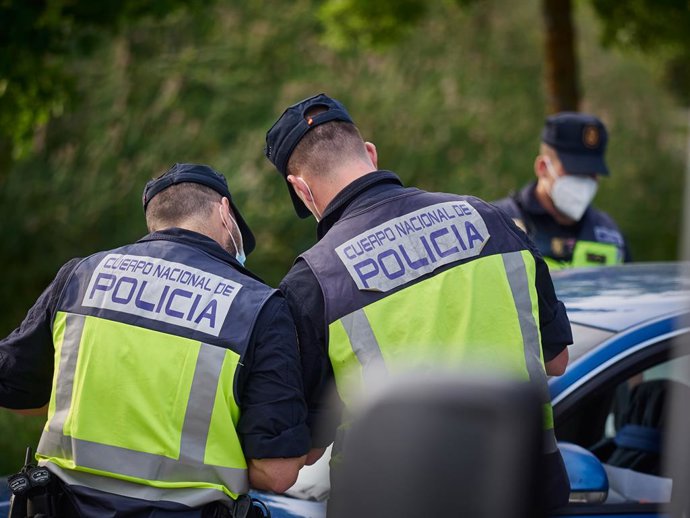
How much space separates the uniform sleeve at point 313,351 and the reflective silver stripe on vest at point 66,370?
1.67 feet

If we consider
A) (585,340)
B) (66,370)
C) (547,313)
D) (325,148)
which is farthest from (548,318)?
(66,370)

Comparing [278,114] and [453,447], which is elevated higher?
[278,114]

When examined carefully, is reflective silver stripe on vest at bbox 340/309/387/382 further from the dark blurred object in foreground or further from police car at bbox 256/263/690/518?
the dark blurred object in foreground

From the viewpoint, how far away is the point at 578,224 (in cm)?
524

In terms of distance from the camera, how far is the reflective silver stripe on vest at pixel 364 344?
8.50 feet

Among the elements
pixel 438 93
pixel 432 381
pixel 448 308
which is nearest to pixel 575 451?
pixel 448 308

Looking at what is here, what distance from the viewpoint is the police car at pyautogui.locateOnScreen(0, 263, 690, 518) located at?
2.98m

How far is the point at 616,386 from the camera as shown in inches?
127

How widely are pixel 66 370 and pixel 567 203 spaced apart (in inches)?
123

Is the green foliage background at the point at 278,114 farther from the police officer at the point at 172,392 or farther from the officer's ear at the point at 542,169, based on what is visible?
the police officer at the point at 172,392

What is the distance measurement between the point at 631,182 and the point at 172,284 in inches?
410

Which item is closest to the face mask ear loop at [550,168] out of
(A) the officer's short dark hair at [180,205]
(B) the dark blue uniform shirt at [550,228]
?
(B) the dark blue uniform shirt at [550,228]

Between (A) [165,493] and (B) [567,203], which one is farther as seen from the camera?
(B) [567,203]

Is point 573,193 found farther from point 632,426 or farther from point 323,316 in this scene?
point 323,316
